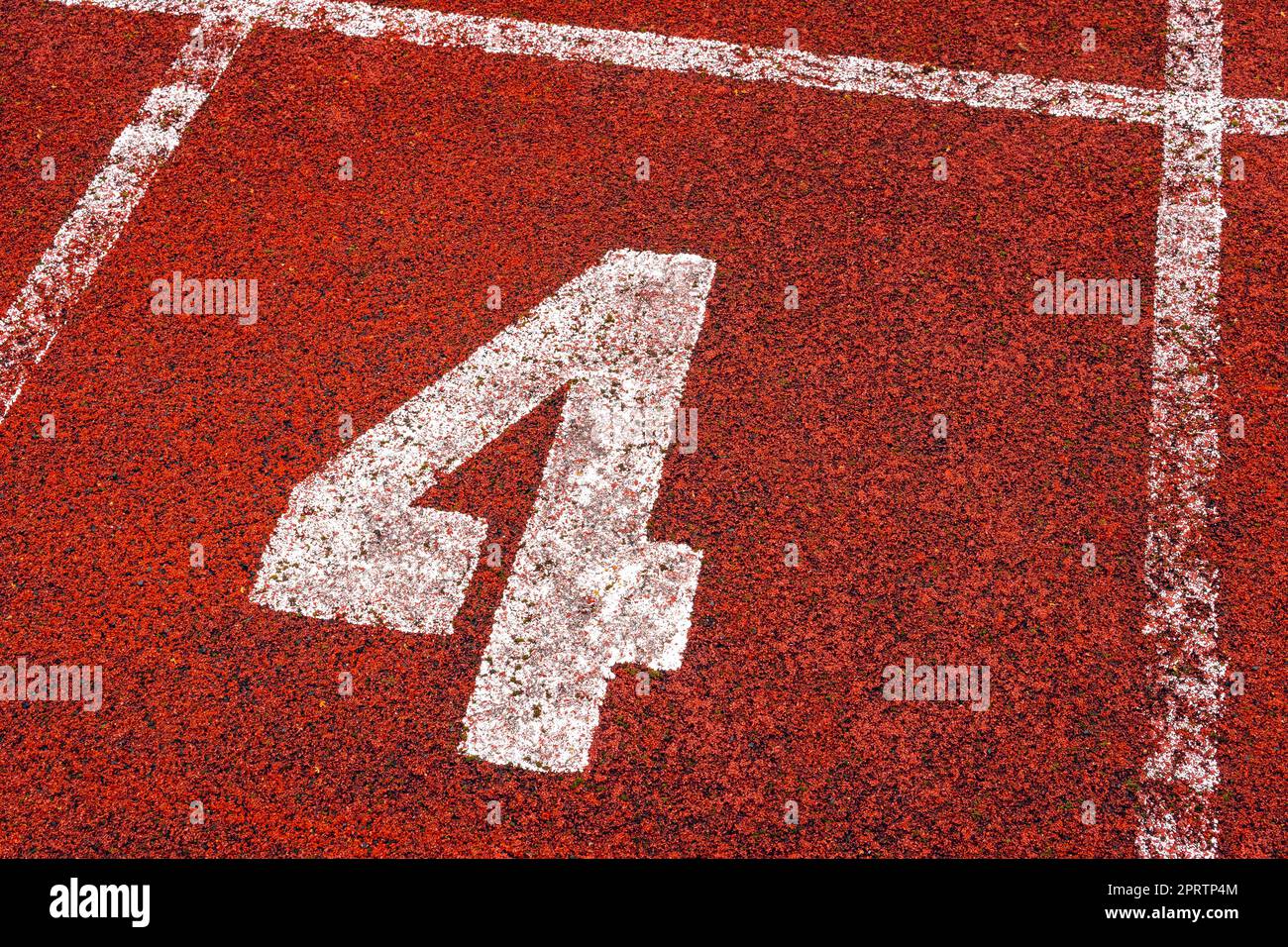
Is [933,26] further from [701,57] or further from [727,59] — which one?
[701,57]

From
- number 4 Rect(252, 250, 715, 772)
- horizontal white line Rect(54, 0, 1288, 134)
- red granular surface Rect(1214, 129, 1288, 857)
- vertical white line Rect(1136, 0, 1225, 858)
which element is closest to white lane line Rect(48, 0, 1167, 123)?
horizontal white line Rect(54, 0, 1288, 134)

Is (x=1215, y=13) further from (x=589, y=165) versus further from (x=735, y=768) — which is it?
(x=735, y=768)

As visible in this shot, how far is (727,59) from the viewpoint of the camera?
196 inches

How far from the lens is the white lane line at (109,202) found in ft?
13.5

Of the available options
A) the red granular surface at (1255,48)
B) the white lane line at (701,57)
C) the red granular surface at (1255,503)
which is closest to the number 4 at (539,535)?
the white lane line at (701,57)

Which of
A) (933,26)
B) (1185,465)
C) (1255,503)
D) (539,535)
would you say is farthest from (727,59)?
(1255,503)

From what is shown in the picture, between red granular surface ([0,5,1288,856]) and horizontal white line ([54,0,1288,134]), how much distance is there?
0.14 metres

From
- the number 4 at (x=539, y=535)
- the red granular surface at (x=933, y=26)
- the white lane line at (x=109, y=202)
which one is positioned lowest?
the number 4 at (x=539, y=535)

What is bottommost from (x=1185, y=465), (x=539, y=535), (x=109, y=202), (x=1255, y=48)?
(x=539, y=535)

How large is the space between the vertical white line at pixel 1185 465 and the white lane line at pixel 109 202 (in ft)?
15.4

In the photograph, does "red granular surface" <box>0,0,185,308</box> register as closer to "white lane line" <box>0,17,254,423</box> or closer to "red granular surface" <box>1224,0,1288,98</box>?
"white lane line" <box>0,17,254,423</box>

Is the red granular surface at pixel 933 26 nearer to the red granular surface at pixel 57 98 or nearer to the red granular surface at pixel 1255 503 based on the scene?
the red granular surface at pixel 1255 503

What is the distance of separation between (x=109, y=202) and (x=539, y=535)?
286 cm
